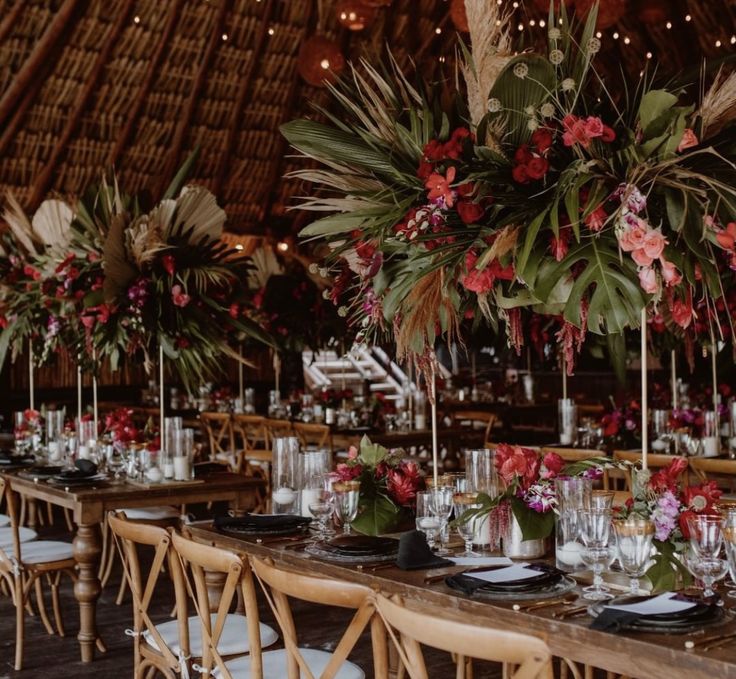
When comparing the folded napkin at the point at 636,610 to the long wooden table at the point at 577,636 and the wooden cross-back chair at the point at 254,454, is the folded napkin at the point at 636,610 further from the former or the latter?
the wooden cross-back chair at the point at 254,454

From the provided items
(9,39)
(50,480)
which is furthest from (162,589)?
(9,39)

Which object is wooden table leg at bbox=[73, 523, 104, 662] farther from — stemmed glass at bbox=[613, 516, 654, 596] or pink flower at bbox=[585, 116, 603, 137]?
pink flower at bbox=[585, 116, 603, 137]

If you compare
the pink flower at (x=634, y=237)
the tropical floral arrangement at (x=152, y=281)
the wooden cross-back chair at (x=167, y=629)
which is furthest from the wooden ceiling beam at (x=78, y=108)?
the pink flower at (x=634, y=237)

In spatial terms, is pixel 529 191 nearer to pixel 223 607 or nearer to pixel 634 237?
pixel 634 237

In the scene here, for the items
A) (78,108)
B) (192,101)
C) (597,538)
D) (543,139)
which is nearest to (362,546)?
(597,538)

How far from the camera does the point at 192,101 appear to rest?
11820 mm

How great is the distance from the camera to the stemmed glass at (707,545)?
8.77ft

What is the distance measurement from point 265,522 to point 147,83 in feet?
27.8

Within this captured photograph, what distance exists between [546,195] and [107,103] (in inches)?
351

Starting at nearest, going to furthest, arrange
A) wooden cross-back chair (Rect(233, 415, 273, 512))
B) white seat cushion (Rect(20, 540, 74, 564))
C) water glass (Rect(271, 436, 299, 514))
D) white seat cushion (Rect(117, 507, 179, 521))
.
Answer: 1. water glass (Rect(271, 436, 299, 514))
2. white seat cushion (Rect(20, 540, 74, 564))
3. white seat cushion (Rect(117, 507, 179, 521))
4. wooden cross-back chair (Rect(233, 415, 273, 512))

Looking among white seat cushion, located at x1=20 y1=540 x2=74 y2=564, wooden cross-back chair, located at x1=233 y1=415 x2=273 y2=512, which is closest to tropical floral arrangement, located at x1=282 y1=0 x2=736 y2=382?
white seat cushion, located at x1=20 y1=540 x2=74 y2=564

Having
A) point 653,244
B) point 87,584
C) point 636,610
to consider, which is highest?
point 653,244

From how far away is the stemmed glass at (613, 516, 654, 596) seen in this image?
2.76m

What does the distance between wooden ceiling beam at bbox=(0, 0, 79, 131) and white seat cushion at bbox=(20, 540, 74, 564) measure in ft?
20.7
